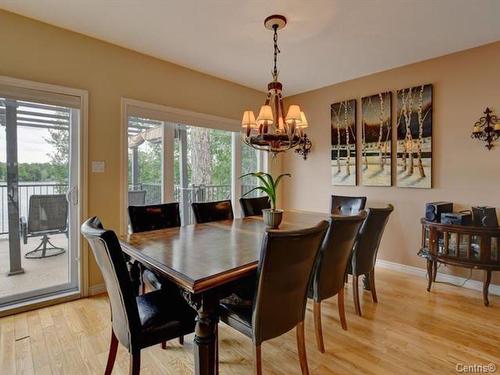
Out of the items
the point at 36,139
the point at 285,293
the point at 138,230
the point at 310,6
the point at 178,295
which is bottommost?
the point at 178,295

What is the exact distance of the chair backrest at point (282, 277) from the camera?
1.31 metres

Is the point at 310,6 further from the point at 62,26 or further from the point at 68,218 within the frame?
the point at 68,218

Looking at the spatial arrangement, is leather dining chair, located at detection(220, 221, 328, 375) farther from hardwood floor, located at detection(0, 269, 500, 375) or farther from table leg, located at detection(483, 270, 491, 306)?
table leg, located at detection(483, 270, 491, 306)

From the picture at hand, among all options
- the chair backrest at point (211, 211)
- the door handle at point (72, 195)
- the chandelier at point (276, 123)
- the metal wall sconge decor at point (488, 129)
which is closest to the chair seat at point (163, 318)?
the chair backrest at point (211, 211)

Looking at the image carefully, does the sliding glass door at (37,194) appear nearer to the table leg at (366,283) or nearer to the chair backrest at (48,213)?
the chair backrest at (48,213)

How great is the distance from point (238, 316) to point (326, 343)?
0.92 meters

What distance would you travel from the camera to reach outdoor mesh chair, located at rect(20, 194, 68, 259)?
2.62m

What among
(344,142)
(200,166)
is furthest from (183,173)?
(344,142)

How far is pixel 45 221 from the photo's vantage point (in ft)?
8.87

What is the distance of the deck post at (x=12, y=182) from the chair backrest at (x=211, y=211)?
62.3 inches

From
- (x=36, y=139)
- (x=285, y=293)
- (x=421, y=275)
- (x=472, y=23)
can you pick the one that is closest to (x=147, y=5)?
(x=36, y=139)

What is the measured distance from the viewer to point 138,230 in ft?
7.78

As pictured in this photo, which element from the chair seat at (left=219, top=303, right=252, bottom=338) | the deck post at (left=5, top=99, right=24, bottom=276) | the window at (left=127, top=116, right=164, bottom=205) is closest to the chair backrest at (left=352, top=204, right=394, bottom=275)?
the chair seat at (left=219, top=303, right=252, bottom=338)

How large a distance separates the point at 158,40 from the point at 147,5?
59cm
